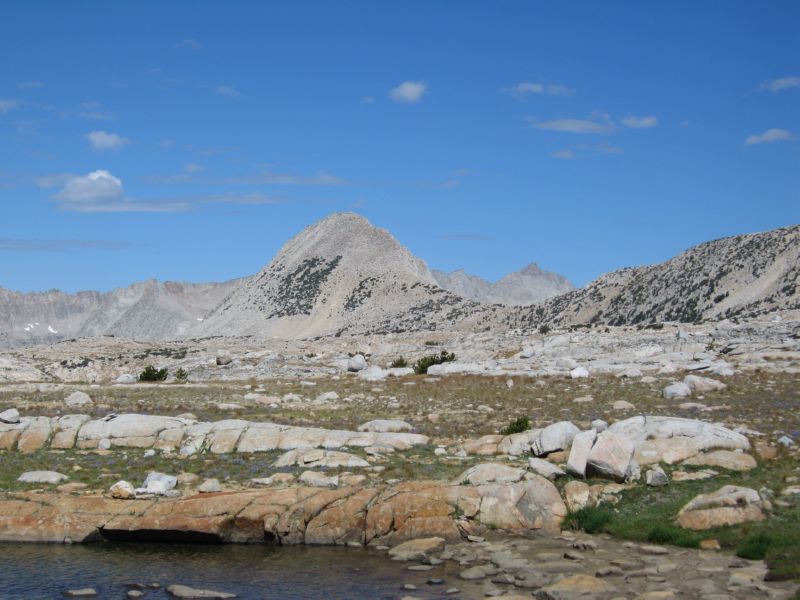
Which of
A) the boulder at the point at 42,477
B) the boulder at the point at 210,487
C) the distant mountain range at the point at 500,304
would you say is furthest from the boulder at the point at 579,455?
the distant mountain range at the point at 500,304

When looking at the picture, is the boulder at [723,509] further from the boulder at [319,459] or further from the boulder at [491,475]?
the boulder at [319,459]

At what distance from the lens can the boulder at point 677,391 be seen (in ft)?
122

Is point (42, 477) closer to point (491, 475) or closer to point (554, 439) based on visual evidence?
point (491, 475)

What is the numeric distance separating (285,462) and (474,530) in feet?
25.6

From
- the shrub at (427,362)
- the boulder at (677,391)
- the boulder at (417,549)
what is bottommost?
the boulder at (417,549)

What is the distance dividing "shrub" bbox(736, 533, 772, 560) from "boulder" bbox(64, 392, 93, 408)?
32.3 metres

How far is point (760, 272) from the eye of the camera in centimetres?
11450

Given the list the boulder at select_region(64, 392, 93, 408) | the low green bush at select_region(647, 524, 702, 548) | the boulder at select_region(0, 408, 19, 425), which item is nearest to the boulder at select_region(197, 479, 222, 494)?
the boulder at select_region(0, 408, 19, 425)

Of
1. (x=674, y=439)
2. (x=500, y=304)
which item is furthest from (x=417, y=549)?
(x=500, y=304)

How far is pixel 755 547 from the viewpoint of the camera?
1620cm

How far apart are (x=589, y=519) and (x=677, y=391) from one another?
65.7 ft

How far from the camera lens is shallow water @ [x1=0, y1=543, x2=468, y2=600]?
16.2 metres

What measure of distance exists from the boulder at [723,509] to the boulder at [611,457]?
2.71 meters

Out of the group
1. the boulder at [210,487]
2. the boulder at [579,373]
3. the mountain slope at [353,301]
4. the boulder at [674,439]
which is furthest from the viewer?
the mountain slope at [353,301]
